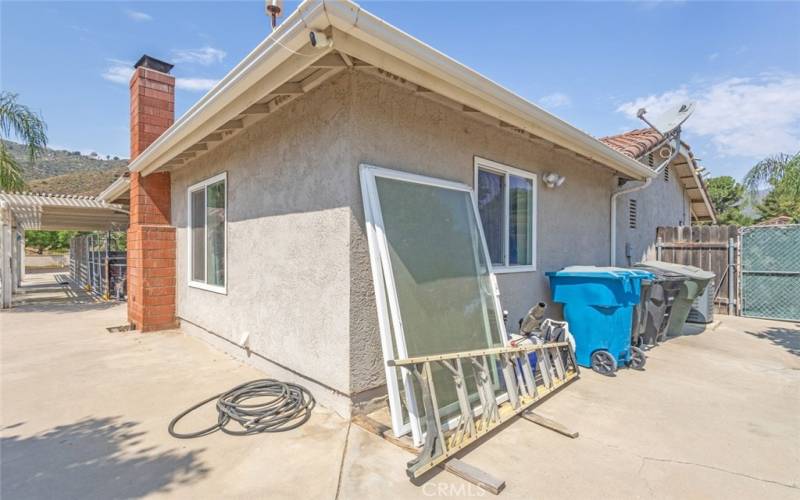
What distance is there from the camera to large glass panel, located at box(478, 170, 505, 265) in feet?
16.9

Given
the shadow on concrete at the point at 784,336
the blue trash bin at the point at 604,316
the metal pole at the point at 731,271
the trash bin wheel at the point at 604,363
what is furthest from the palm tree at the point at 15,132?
the metal pole at the point at 731,271

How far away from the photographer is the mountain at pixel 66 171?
10664 millimetres

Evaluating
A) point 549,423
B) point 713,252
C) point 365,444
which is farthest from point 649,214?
point 365,444

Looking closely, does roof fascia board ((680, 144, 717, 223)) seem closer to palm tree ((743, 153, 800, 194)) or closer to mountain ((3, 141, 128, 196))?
palm tree ((743, 153, 800, 194))

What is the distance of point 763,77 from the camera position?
967 cm

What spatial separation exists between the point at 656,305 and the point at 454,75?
488cm

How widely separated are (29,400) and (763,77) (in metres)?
15.7

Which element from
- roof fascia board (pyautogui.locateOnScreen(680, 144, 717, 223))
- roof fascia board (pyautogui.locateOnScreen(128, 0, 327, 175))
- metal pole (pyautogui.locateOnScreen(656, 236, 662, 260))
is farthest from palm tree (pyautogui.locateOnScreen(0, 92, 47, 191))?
roof fascia board (pyautogui.locateOnScreen(680, 144, 717, 223))

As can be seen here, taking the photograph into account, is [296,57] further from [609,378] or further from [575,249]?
[575,249]

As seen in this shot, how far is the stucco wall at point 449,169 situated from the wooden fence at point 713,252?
4543 millimetres

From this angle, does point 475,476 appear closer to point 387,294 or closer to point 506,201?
point 387,294

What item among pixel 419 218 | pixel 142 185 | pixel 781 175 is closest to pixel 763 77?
pixel 781 175

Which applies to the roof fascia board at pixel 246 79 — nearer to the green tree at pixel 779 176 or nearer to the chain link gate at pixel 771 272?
the green tree at pixel 779 176

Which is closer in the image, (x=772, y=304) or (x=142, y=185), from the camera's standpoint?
(x=142, y=185)
